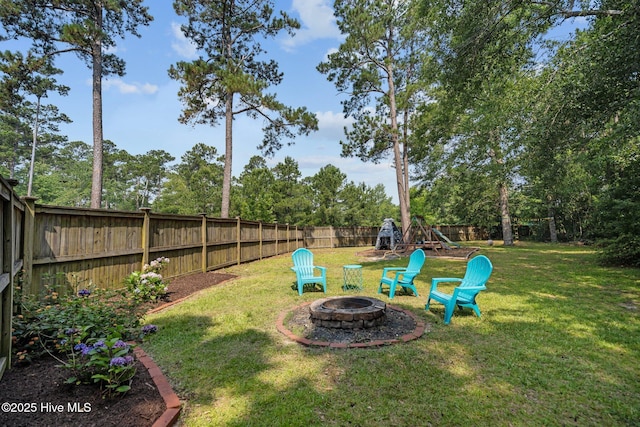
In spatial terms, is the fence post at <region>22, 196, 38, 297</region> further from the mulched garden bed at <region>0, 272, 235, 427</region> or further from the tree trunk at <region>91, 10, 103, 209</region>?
the tree trunk at <region>91, 10, 103, 209</region>

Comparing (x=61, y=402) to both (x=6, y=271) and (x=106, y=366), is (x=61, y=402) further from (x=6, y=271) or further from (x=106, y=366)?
(x=6, y=271)

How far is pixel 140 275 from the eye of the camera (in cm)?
477

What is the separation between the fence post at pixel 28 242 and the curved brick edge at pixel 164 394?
5.91 ft

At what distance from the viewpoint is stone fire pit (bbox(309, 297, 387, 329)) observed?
347 centimetres

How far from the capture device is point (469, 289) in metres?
3.84

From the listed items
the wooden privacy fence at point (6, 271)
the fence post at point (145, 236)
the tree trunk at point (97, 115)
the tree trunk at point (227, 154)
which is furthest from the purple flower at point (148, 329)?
the tree trunk at point (227, 154)

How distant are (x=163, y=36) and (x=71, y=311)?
1035 centimetres

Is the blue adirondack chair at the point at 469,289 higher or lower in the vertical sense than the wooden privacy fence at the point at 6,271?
lower

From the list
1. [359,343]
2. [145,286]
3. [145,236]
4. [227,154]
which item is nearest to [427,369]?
[359,343]

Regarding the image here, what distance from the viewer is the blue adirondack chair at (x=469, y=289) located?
3846mm

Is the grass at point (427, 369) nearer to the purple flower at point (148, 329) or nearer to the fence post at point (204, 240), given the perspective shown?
the purple flower at point (148, 329)

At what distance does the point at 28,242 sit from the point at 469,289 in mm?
5531

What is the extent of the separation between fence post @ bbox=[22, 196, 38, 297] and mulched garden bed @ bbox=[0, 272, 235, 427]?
1599 millimetres

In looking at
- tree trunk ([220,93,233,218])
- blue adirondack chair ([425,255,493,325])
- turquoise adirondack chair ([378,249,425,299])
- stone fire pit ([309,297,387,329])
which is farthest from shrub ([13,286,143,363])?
tree trunk ([220,93,233,218])
